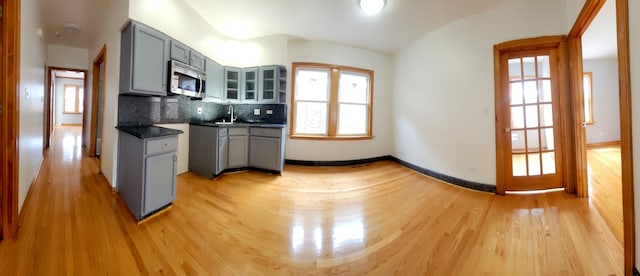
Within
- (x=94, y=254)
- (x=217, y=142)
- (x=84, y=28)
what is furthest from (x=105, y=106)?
(x=84, y=28)

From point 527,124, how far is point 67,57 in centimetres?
866

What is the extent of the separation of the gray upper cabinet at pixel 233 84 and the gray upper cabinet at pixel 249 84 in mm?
76

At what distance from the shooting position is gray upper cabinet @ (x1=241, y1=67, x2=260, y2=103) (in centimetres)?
380

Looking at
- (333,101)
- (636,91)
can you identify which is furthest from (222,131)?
(636,91)

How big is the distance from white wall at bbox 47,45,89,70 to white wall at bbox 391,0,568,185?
285 inches

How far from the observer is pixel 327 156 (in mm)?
4191

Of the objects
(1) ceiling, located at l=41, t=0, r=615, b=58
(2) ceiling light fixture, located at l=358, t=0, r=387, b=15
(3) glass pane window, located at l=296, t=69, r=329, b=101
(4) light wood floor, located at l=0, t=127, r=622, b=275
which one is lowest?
(4) light wood floor, located at l=0, t=127, r=622, b=275

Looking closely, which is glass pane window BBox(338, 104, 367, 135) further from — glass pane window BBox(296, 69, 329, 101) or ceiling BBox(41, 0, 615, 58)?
ceiling BBox(41, 0, 615, 58)

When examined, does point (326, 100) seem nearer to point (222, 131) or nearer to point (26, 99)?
point (222, 131)

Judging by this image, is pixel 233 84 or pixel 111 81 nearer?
pixel 111 81

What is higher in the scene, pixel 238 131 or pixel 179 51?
pixel 179 51

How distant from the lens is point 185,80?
2840 millimetres

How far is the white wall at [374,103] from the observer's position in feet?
13.5

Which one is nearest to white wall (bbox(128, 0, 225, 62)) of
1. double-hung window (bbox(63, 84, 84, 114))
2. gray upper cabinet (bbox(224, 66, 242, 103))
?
gray upper cabinet (bbox(224, 66, 242, 103))
